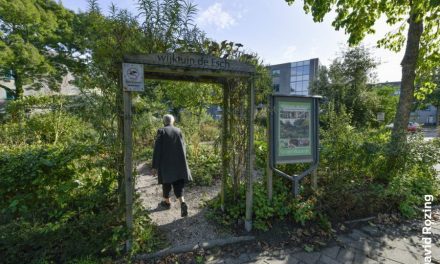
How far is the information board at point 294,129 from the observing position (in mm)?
3611

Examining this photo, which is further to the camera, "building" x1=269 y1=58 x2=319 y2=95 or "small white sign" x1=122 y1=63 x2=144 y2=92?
"building" x1=269 y1=58 x2=319 y2=95

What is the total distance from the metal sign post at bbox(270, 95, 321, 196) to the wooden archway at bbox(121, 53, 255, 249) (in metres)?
0.48

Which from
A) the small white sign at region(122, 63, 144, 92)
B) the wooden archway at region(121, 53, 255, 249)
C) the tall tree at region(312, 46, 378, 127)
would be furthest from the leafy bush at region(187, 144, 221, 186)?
the tall tree at region(312, 46, 378, 127)

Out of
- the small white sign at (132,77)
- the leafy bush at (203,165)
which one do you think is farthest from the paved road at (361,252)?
the leafy bush at (203,165)

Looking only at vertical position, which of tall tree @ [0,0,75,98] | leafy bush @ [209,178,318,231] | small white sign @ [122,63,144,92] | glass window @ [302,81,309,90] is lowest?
leafy bush @ [209,178,318,231]

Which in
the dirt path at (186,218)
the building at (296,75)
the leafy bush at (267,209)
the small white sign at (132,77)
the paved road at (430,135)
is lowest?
the dirt path at (186,218)

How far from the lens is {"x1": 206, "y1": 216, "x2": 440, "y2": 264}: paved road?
2766 millimetres

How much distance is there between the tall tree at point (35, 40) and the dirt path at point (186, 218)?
12832mm

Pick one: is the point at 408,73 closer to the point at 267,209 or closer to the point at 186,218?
the point at 267,209

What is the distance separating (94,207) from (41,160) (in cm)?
97

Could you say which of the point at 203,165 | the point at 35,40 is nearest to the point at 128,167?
the point at 203,165

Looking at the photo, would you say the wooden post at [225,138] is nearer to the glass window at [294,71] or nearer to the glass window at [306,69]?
the glass window at [306,69]

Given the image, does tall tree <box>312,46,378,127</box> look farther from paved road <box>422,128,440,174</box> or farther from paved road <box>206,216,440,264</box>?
paved road <box>206,216,440,264</box>

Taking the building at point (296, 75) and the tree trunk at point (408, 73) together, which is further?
the building at point (296, 75)
